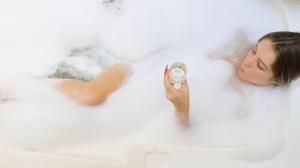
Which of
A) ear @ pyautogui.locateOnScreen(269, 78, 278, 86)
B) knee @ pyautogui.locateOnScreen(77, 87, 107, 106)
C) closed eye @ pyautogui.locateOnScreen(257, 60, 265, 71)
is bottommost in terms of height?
knee @ pyautogui.locateOnScreen(77, 87, 107, 106)

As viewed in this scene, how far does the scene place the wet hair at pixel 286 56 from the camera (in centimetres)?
119

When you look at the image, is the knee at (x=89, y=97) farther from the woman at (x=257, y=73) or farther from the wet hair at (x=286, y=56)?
the wet hair at (x=286, y=56)

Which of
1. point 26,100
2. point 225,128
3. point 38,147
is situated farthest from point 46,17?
point 225,128

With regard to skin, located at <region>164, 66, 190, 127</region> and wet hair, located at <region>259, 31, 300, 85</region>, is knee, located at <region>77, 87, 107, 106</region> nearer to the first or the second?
skin, located at <region>164, 66, 190, 127</region>

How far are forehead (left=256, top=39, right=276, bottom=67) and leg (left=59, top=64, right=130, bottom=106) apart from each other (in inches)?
17.0

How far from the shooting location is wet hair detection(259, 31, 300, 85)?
1186 millimetres

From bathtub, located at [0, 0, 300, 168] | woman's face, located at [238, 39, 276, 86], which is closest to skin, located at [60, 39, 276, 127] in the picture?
woman's face, located at [238, 39, 276, 86]

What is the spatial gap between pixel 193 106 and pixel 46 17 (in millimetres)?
592

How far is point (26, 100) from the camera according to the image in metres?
1.25

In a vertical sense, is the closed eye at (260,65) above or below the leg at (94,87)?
above

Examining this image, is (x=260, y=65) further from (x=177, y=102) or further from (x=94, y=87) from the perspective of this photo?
(x=94, y=87)

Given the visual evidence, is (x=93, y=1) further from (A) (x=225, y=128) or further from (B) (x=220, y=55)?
(A) (x=225, y=128)

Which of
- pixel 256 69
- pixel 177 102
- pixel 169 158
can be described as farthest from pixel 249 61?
pixel 169 158

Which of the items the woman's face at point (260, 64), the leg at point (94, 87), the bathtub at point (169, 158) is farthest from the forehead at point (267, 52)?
the leg at point (94, 87)
